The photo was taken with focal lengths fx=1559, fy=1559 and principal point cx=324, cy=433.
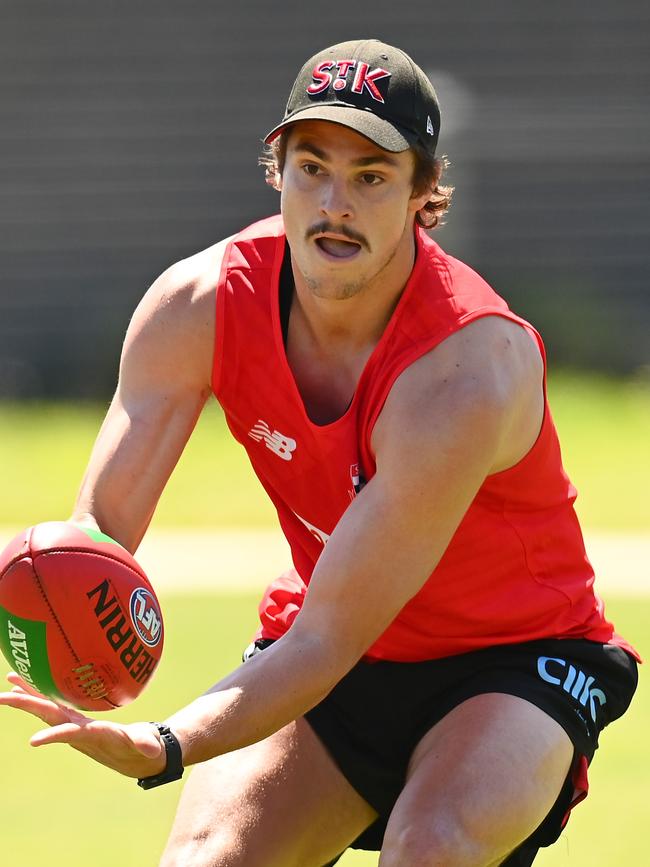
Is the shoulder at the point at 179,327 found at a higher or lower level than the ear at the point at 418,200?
lower

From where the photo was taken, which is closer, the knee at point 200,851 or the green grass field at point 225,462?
the knee at point 200,851

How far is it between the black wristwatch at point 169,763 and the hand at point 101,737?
1 cm

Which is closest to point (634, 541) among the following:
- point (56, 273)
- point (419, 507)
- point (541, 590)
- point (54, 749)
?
point (54, 749)

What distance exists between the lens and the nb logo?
387cm

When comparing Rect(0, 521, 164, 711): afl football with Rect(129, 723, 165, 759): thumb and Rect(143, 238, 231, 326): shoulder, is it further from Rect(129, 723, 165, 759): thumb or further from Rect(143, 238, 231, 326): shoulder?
Rect(143, 238, 231, 326): shoulder

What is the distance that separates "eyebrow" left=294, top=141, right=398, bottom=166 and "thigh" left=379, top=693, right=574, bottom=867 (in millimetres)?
1317

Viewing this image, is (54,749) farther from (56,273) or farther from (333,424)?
(56,273)

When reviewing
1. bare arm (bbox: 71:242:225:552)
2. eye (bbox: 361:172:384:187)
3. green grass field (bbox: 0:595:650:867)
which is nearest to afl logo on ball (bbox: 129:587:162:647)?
bare arm (bbox: 71:242:225:552)

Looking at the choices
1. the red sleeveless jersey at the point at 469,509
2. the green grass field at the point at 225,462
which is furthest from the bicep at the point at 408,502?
the green grass field at the point at 225,462

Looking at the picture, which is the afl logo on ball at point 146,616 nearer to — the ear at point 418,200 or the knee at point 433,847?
the knee at point 433,847

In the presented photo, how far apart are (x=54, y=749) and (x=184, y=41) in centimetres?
926

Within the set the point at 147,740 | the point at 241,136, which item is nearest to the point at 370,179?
the point at 147,740

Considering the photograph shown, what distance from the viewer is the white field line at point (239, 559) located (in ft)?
26.8

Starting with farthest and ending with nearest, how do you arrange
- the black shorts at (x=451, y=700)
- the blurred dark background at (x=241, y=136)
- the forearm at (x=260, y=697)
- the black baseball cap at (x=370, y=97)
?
the blurred dark background at (x=241, y=136) < the black shorts at (x=451, y=700) < the black baseball cap at (x=370, y=97) < the forearm at (x=260, y=697)
